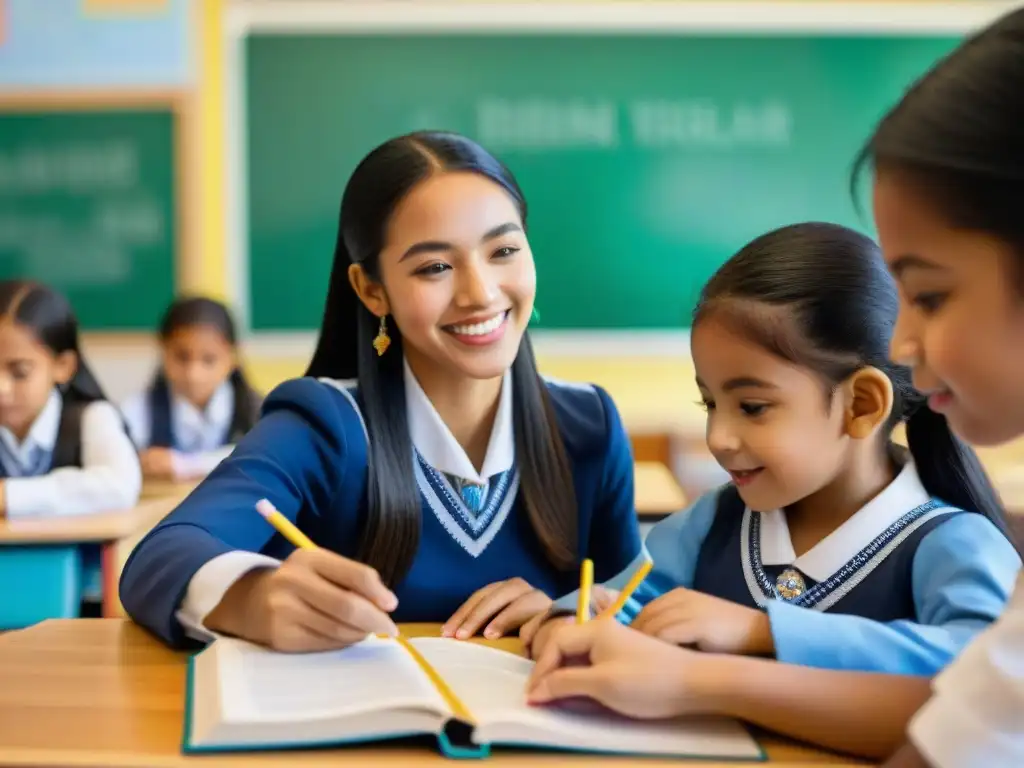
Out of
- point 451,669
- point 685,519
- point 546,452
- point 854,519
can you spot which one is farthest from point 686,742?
point 546,452

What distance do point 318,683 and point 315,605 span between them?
0.30 feet

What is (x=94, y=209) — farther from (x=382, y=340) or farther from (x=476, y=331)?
(x=476, y=331)

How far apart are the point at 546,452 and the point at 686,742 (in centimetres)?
64

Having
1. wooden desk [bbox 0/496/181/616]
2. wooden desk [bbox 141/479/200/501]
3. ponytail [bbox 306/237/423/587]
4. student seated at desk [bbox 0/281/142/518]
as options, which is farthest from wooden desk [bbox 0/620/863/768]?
wooden desk [bbox 141/479/200/501]

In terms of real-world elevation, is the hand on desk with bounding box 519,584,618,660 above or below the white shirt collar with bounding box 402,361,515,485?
below

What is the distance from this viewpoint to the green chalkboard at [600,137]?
4.35 metres

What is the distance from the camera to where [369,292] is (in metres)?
1.40

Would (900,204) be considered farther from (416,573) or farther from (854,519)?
(416,573)

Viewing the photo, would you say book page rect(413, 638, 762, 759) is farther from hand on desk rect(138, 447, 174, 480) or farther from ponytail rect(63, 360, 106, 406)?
hand on desk rect(138, 447, 174, 480)

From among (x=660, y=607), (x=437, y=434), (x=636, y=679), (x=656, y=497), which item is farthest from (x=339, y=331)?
(x=656, y=497)

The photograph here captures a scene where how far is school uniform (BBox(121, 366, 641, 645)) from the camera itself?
1212mm

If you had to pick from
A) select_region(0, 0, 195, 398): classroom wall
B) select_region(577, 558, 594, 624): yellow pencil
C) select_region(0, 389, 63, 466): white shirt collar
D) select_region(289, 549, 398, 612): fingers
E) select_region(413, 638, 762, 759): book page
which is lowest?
select_region(0, 389, 63, 466): white shirt collar

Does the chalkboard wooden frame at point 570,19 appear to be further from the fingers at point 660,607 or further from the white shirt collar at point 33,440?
the fingers at point 660,607

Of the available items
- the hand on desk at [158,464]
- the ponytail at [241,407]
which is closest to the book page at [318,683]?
the hand on desk at [158,464]
